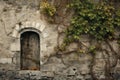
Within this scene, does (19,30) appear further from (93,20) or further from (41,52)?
(93,20)

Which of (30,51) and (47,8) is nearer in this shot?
(47,8)

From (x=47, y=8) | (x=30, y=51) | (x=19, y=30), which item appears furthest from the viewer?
(x=30, y=51)

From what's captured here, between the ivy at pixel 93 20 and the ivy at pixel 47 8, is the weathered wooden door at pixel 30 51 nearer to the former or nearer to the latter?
the ivy at pixel 47 8

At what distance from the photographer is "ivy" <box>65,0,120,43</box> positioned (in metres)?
8.24

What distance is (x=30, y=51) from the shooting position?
345 inches

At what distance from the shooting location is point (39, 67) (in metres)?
8.75

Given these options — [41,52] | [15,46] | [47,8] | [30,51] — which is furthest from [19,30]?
[47,8]

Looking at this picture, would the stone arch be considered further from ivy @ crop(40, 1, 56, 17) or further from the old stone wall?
ivy @ crop(40, 1, 56, 17)

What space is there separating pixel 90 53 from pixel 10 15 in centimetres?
294

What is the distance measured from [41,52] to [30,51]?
0.48m

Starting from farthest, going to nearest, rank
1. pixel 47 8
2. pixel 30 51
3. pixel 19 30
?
1. pixel 30 51
2. pixel 19 30
3. pixel 47 8

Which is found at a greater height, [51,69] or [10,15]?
[10,15]

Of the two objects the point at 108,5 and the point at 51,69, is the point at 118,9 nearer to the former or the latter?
the point at 108,5

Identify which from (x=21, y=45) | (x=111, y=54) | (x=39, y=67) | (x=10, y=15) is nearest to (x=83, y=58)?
(x=111, y=54)
